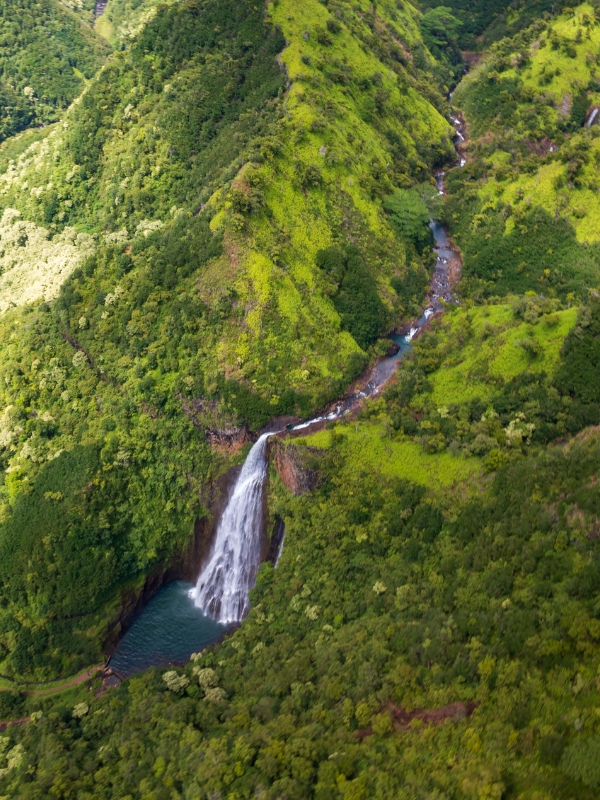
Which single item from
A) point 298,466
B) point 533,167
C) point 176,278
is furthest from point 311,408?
point 533,167

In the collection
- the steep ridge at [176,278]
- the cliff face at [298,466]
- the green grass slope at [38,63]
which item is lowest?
the cliff face at [298,466]

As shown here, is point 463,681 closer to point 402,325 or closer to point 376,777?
point 376,777

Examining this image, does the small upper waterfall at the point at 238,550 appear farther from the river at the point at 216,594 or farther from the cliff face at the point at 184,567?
the cliff face at the point at 184,567

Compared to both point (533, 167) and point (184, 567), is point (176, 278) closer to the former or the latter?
point (184, 567)

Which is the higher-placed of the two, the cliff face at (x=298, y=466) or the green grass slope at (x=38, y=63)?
the green grass slope at (x=38, y=63)

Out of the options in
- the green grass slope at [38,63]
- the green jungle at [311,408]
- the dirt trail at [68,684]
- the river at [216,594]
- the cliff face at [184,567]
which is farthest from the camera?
the green grass slope at [38,63]

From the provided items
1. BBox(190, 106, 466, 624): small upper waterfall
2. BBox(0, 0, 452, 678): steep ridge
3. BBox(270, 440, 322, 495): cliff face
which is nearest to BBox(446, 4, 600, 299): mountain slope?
BBox(0, 0, 452, 678): steep ridge

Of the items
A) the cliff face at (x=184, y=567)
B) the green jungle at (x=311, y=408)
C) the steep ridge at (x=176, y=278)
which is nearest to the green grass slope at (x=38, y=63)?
the green jungle at (x=311, y=408)
